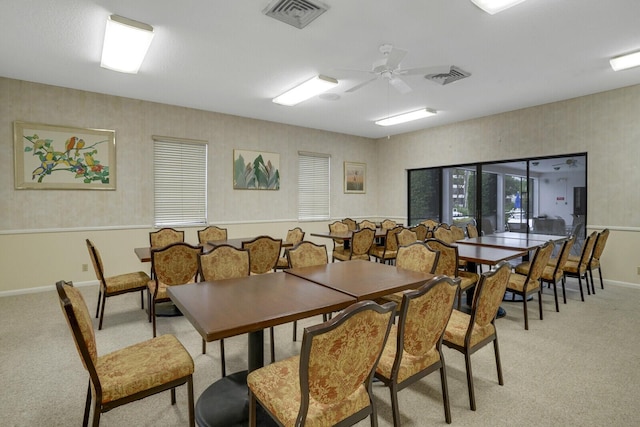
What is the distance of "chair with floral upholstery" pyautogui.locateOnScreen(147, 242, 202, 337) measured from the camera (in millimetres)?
3127

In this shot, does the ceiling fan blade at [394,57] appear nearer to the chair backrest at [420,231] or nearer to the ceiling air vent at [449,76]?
the ceiling air vent at [449,76]

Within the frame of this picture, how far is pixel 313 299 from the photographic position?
1.94 metres

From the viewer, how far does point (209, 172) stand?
6.15 meters

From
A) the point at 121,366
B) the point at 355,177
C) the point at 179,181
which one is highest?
the point at 355,177

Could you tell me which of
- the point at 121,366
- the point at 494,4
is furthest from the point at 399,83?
the point at 121,366

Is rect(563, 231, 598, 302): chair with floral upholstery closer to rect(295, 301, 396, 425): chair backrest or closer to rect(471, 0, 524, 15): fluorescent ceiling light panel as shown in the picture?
rect(471, 0, 524, 15): fluorescent ceiling light panel

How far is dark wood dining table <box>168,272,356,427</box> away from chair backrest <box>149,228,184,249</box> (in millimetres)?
2693

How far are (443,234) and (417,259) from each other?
210cm

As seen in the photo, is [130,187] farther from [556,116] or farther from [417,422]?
[556,116]

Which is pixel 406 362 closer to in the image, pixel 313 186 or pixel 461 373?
pixel 461 373

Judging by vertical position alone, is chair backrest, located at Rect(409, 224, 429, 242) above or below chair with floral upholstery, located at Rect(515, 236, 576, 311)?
above

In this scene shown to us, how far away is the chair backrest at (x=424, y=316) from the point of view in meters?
1.66

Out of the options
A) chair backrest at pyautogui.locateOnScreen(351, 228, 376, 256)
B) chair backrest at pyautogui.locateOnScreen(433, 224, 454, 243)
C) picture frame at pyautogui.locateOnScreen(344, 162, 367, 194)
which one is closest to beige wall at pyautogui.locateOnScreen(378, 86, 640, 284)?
chair backrest at pyautogui.locateOnScreen(433, 224, 454, 243)

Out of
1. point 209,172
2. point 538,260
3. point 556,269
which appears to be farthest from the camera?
point 209,172
